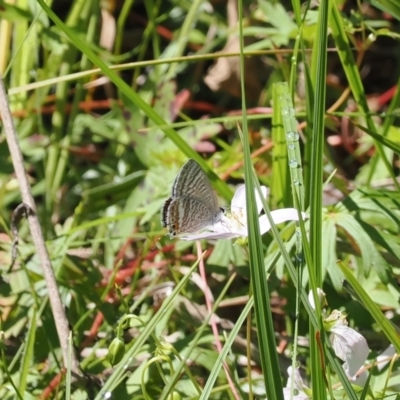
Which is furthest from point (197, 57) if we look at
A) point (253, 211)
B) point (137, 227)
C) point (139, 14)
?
point (139, 14)

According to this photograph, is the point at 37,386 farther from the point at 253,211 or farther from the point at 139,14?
the point at 139,14

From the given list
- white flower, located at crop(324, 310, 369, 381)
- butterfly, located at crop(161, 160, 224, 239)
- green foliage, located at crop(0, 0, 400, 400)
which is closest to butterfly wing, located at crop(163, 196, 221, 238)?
butterfly, located at crop(161, 160, 224, 239)

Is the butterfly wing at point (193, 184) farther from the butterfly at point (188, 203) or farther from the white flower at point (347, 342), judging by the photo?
the white flower at point (347, 342)

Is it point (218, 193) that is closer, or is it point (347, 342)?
point (347, 342)

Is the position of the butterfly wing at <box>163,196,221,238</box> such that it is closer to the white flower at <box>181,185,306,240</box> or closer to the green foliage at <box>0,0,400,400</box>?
the white flower at <box>181,185,306,240</box>

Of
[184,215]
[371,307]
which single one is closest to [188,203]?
[184,215]

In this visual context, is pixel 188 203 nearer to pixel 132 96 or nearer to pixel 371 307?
pixel 132 96
